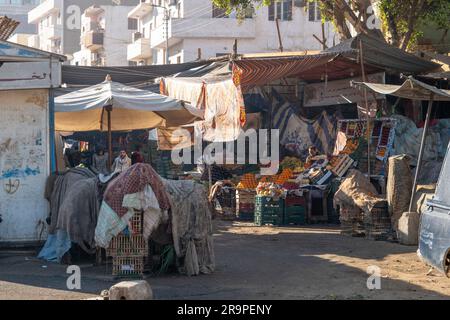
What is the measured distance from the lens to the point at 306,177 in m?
17.6

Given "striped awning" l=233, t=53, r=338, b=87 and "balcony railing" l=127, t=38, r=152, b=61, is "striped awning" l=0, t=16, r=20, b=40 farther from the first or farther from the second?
"balcony railing" l=127, t=38, r=152, b=61

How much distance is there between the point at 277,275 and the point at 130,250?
1.96 metres

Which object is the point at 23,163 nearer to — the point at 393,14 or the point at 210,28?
the point at 393,14

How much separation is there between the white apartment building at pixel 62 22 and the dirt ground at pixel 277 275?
56285 millimetres

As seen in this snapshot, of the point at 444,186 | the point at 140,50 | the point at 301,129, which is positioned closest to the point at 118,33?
the point at 140,50

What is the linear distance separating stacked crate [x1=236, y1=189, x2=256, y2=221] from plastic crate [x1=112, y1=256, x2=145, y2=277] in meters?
7.70

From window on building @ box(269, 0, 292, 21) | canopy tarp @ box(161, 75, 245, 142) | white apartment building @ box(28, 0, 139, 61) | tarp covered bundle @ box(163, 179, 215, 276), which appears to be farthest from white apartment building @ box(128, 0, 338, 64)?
tarp covered bundle @ box(163, 179, 215, 276)

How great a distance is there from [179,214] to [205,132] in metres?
7.98

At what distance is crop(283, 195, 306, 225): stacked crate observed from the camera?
16.7 meters

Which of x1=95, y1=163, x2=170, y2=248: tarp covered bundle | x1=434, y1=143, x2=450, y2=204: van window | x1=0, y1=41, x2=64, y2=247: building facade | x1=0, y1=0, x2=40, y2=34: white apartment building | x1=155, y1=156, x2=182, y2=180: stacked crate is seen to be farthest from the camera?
x1=0, y1=0, x2=40, y2=34: white apartment building

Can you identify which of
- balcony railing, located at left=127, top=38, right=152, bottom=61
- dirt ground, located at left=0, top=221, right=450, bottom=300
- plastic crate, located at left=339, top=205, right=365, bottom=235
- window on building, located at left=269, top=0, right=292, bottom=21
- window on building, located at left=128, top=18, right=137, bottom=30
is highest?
window on building, located at left=128, top=18, right=137, bottom=30

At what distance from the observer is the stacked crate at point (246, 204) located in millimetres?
17531

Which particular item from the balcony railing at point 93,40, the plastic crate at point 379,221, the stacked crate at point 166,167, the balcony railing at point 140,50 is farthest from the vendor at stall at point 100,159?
the balcony railing at point 93,40
